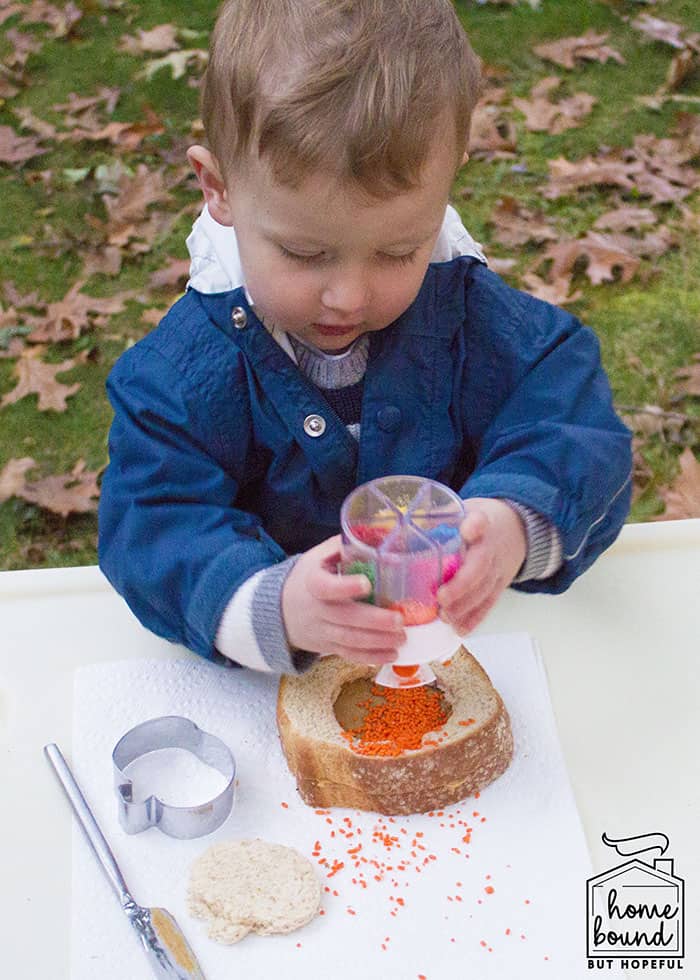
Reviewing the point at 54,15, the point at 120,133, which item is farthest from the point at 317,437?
the point at 54,15

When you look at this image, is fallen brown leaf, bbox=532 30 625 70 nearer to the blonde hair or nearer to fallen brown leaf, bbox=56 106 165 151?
fallen brown leaf, bbox=56 106 165 151

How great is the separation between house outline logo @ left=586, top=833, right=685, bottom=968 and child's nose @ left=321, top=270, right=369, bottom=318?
1.77 feet

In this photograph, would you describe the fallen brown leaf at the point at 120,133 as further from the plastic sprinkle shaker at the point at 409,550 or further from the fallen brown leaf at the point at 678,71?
the plastic sprinkle shaker at the point at 409,550

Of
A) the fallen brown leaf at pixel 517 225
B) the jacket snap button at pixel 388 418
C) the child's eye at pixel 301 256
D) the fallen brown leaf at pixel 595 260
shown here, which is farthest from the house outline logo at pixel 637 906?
the fallen brown leaf at pixel 517 225

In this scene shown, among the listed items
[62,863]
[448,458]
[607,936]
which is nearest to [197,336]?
[448,458]

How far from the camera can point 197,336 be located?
1.31 metres

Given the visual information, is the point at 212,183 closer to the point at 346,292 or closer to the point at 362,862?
the point at 346,292

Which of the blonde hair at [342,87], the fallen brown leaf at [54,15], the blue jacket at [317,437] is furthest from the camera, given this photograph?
the fallen brown leaf at [54,15]

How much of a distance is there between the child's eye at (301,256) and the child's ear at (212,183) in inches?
4.8

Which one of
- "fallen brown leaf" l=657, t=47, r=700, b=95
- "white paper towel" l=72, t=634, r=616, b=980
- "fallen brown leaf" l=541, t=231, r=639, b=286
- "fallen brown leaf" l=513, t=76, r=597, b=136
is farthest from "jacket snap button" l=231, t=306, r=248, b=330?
"fallen brown leaf" l=657, t=47, r=700, b=95

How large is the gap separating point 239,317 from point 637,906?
27.0 inches

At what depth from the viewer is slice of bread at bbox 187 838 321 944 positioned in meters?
1.06

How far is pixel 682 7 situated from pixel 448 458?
2332mm

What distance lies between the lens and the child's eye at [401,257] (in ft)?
3.69
